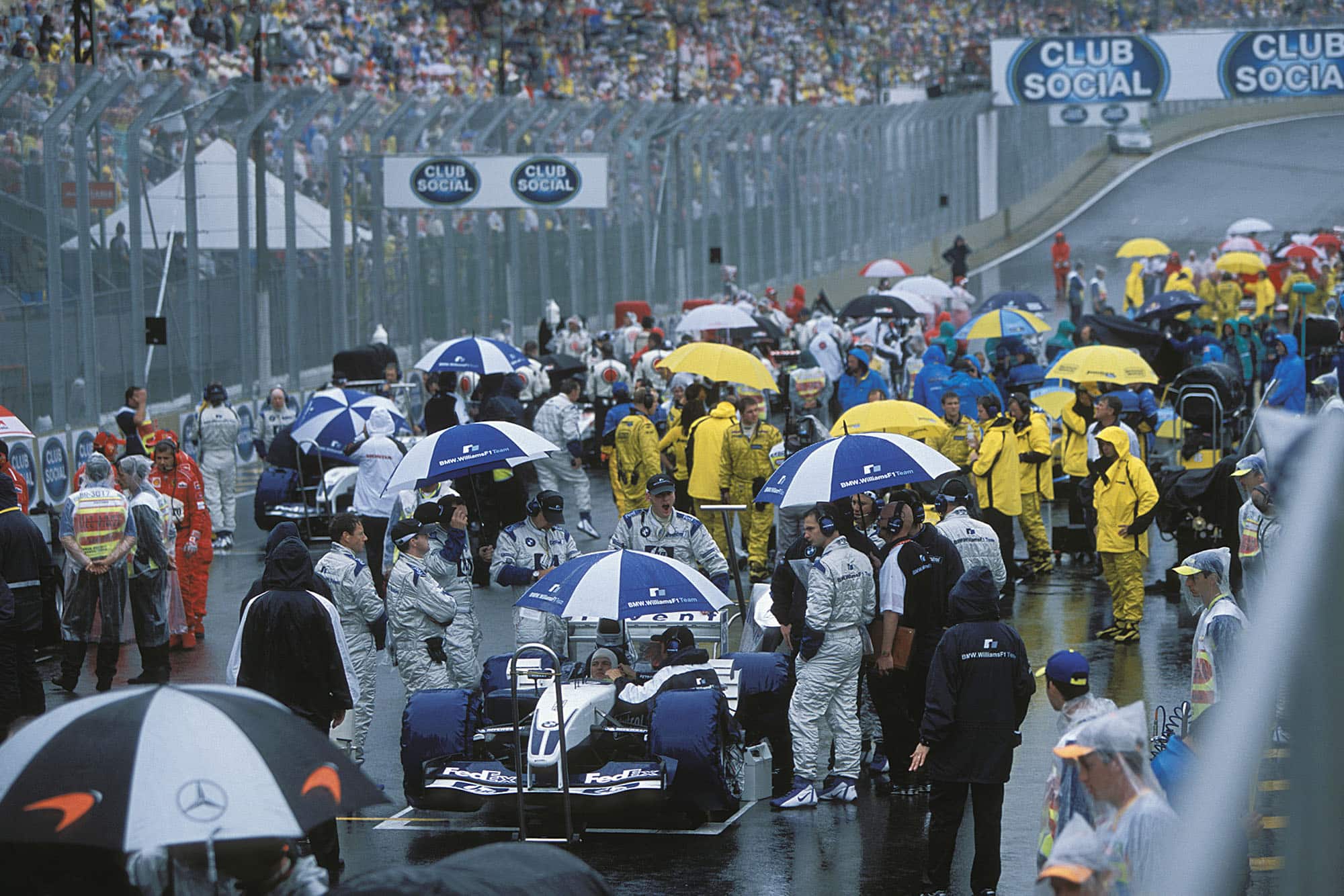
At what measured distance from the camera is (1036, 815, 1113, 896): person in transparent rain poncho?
439 cm

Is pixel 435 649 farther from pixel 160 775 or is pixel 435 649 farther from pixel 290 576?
pixel 160 775

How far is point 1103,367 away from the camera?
57.0ft

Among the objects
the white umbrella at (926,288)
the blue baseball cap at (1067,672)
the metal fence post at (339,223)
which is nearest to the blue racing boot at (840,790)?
the blue baseball cap at (1067,672)

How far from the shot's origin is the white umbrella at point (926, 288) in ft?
103

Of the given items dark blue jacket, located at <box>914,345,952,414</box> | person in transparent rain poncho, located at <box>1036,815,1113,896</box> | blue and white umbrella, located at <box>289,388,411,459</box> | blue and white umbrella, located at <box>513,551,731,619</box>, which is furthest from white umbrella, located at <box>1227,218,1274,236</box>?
person in transparent rain poncho, located at <box>1036,815,1113,896</box>

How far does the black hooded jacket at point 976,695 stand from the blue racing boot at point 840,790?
66.7 inches

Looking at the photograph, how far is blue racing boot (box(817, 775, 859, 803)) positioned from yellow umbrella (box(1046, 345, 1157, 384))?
829 cm

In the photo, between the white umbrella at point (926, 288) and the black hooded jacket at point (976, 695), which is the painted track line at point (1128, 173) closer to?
the white umbrella at point (926, 288)

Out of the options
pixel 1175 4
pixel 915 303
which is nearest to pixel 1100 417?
pixel 915 303

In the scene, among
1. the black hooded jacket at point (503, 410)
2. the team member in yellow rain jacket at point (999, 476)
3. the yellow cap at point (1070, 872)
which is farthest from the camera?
the black hooded jacket at point (503, 410)

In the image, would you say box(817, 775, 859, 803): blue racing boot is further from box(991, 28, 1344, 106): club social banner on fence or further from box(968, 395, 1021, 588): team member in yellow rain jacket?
box(991, 28, 1344, 106): club social banner on fence

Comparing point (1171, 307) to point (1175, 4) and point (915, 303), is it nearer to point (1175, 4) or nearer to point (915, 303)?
point (915, 303)

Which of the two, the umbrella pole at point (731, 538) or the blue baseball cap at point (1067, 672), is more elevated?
the blue baseball cap at point (1067, 672)

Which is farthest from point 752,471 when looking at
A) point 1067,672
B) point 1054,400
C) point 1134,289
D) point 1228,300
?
point 1134,289
